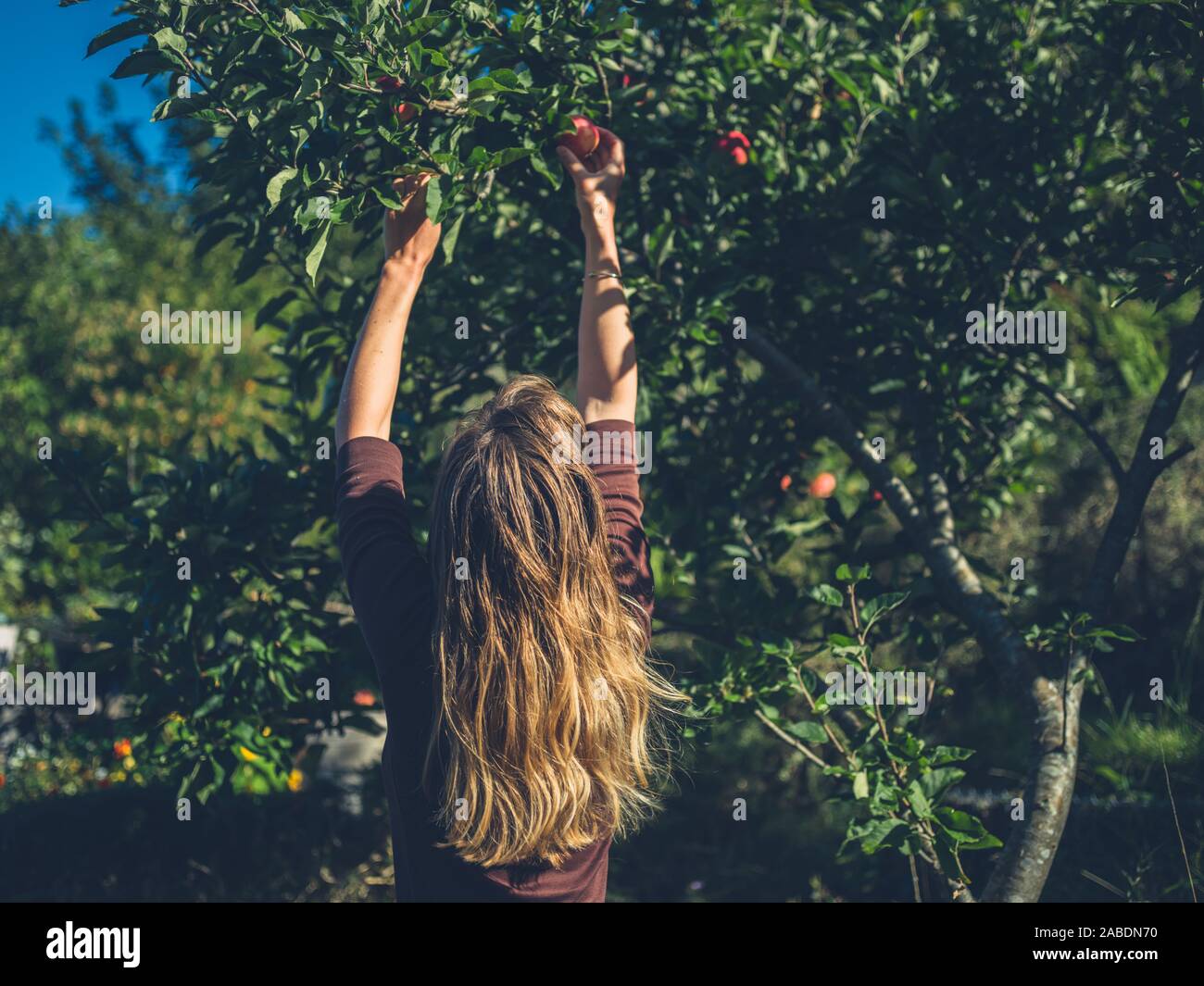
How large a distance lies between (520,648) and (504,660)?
0.04 meters

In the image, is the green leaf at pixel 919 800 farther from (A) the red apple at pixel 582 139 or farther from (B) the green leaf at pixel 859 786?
(A) the red apple at pixel 582 139

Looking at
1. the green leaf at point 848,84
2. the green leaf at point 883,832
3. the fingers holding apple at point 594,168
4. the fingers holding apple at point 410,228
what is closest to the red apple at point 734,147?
the green leaf at point 848,84

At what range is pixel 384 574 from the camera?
Answer: 169cm

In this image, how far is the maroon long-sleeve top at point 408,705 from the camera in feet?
5.37

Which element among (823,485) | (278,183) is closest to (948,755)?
(823,485)

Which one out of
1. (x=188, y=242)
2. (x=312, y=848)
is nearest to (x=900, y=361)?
(x=312, y=848)

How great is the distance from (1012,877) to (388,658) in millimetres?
1970

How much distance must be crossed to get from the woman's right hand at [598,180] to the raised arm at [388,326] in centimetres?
36

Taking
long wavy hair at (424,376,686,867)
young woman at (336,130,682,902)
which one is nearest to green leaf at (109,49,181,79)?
young woman at (336,130,682,902)

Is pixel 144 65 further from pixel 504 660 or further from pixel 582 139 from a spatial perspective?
pixel 504 660

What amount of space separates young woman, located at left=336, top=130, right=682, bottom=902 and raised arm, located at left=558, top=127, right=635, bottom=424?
270 millimetres

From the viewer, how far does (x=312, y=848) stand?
4.50 m

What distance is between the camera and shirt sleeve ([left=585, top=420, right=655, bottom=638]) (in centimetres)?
187
